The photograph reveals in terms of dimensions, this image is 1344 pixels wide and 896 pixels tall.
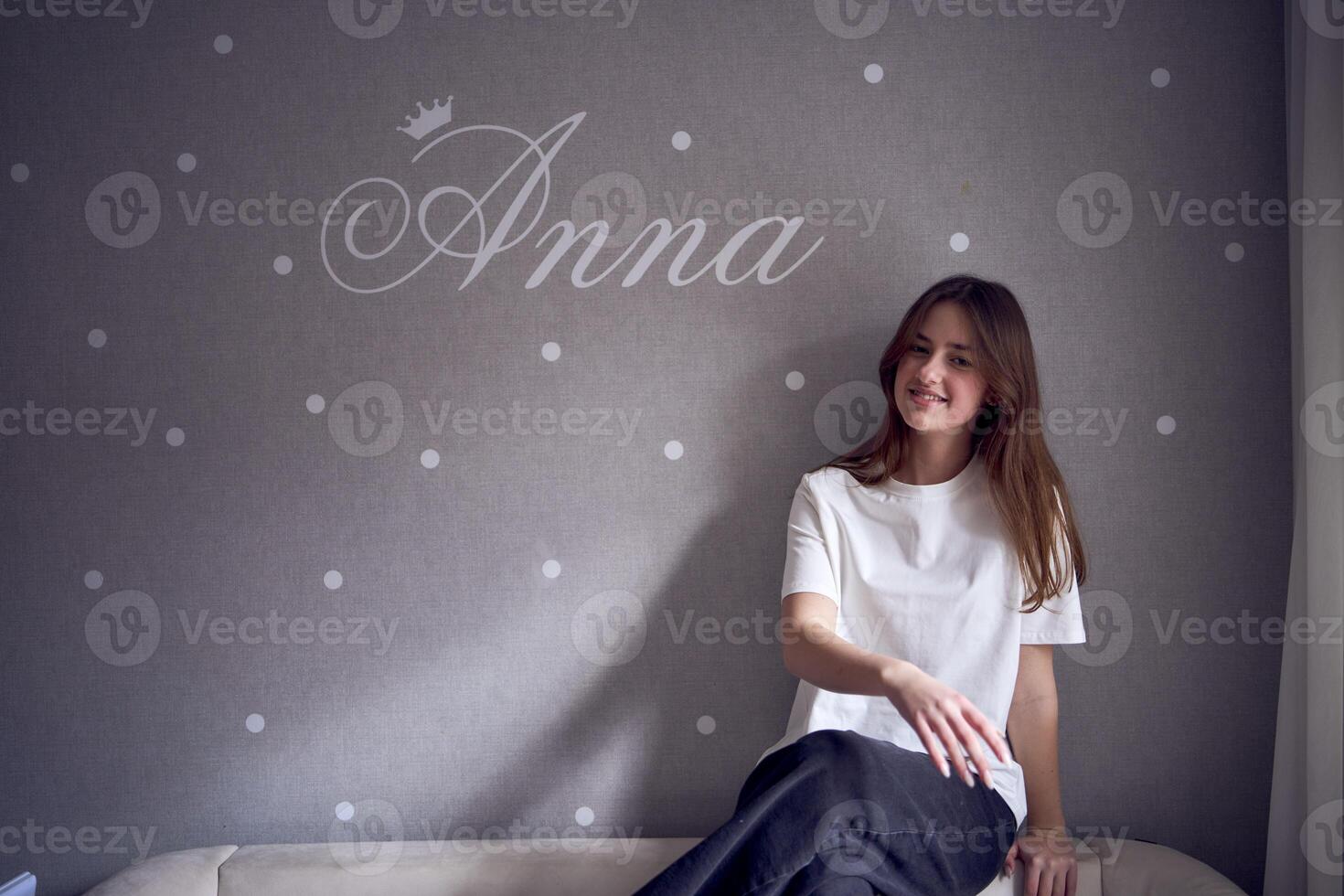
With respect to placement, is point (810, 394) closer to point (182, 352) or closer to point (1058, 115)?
point (1058, 115)

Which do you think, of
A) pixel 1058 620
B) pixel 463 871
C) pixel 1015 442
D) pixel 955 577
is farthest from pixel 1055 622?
pixel 463 871

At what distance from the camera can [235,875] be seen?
144 centimetres

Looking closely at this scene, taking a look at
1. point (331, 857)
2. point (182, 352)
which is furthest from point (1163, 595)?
point (182, 352)

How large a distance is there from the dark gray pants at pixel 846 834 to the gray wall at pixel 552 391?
1.00 ft

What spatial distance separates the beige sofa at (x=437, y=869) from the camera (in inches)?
56.2

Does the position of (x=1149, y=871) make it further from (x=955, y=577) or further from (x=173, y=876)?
(x=173, y=876)

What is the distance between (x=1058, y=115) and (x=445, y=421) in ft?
3.87

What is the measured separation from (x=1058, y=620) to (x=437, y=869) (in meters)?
1.09

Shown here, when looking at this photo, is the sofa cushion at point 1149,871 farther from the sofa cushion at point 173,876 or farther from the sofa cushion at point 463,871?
the sofa cushion at point 173,876

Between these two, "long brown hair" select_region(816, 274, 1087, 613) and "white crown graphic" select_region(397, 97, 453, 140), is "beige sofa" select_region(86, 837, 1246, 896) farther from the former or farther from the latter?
"white crown graphic" select_region(397, 97, 453, 140)

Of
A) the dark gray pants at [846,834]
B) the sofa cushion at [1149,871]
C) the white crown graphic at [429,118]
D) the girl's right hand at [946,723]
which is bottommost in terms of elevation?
the sofa cushion at [1149,871]

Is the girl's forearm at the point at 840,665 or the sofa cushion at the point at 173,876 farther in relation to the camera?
the sofa cushion at the point at 173,876

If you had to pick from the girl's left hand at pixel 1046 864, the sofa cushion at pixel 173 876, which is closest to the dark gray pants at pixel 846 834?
the girl's left hand at pixel 1046 864

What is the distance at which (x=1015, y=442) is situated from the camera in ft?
4.48
